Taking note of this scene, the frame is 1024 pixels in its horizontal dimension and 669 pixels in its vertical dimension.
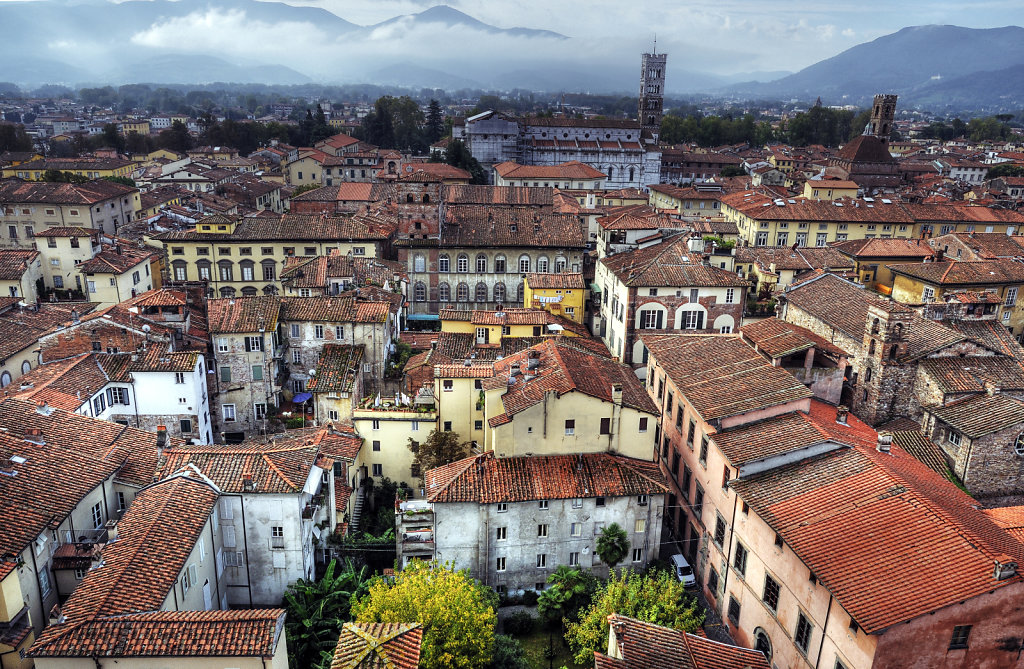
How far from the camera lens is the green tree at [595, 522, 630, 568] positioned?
A: 31609 millimetres

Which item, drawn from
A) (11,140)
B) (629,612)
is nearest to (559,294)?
(629,612)

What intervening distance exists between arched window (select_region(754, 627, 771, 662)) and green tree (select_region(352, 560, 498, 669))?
10864mm

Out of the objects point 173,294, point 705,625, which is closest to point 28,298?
point 173,294

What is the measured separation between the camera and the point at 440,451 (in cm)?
3725

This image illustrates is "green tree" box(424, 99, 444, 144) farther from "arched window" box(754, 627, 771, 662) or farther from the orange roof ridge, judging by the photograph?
"arched window" box(754, 627, 771, 662)

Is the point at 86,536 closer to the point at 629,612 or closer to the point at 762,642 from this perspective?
the point at 629,612

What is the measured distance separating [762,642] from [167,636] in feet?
71.6

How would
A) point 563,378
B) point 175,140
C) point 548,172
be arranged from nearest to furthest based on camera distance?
point 563,378 → point 548,172 → point 175,140

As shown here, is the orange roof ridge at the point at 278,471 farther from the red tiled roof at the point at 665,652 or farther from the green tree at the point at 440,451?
the red tiled roof at the point at 665,652

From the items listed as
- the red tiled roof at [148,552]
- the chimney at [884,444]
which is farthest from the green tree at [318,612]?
the chimney at [884,444]

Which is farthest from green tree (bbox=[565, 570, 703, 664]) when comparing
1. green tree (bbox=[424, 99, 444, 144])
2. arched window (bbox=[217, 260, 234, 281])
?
green tree (bbox=[424, 99, 444, 144])

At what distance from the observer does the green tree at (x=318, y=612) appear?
90.1 ft

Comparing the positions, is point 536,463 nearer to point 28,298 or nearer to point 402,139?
point 28,298

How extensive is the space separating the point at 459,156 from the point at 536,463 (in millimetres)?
100364
